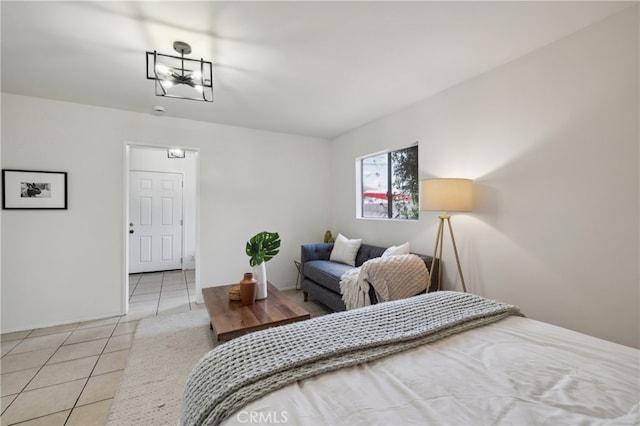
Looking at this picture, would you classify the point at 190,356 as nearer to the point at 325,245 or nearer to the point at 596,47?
the point at 325,245

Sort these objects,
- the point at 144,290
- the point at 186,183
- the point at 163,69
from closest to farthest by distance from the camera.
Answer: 1. the point at 163,69
2. the point at 144,290
3. the point at 186,183

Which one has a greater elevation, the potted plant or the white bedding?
the potted plant

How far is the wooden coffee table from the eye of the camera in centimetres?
198

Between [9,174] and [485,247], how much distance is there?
476 cm

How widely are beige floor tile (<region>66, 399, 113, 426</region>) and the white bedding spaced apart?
5.20ft

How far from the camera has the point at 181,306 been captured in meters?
3.55

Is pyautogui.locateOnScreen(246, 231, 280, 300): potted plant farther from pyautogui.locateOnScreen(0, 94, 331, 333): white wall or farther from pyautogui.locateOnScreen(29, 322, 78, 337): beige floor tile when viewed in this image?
pyautogui.locateOnScreen(29, 322, 78, 337): beige floor tile

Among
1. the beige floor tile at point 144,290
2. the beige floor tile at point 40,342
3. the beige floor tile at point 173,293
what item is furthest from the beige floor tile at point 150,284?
the beige floor tile at point 40,342

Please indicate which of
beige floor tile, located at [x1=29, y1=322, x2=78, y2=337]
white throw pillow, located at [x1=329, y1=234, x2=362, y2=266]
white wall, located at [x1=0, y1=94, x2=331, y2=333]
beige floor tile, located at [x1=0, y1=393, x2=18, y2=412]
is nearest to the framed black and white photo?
white wall, located at [x1=0, y1=94, x2=331, y2=333]

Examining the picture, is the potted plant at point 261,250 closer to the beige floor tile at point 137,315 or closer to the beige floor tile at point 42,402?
the beige floor tile at point 42,402

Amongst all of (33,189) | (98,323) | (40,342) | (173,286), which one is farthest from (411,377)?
(173,286)

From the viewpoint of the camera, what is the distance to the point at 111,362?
2248 millimetres

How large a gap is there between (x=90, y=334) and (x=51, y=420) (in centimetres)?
135

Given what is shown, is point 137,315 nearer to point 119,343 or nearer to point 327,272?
point 119,343
